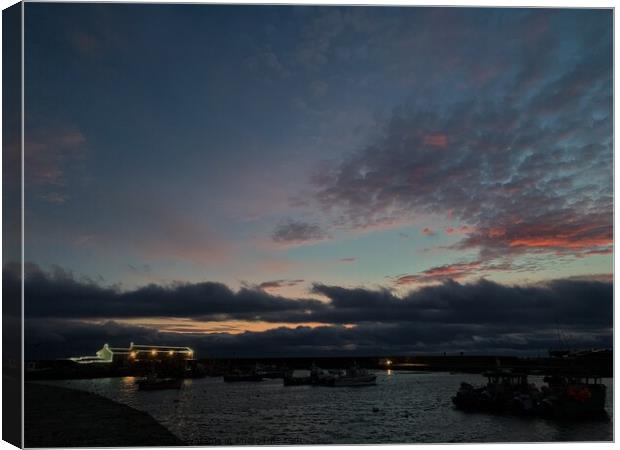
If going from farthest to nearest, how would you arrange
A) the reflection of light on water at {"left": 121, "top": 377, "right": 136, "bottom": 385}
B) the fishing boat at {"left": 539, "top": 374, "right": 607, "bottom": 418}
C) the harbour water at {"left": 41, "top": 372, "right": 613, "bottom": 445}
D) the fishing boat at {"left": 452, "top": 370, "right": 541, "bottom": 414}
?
the reflection of light on water at {"left": 121, "top": 377, "right": 136, "bottom": 385} → the fishing boat at {"left": 452, "top": 370, "right": 541, "bottom": 414} → the fishing boat at {"left": 539, "top": 374, "right": 607, "bottom": 418} → the harbour water at {"left": 41, "top": 372, "right": 613, "bottom": 445}

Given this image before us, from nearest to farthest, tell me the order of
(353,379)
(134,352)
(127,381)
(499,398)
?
(499,398), (134,352), (353,379), (127,381)

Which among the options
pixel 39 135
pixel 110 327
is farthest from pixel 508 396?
pixel 39 135

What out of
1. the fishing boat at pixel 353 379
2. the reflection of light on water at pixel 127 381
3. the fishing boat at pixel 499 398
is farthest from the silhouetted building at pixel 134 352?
the fishing boat at pixel 353 379

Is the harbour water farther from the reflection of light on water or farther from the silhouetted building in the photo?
the silhouetted building

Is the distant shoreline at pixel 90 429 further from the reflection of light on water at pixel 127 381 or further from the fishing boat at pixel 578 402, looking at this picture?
the reflection of light on water at pixel 127 381

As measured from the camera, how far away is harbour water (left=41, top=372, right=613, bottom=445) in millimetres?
13297

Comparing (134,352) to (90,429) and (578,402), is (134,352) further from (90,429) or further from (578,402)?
(578,402)

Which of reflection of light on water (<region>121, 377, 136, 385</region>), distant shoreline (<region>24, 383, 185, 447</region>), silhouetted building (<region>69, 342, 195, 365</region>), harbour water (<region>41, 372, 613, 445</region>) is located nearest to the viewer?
distant shoreline (<region>24, 383, 185, 447</region>)

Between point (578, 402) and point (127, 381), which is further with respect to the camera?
point (127, 381)

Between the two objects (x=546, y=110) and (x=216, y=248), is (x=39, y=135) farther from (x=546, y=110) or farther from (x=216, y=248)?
(x=546, y=110)

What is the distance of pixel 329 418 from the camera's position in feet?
68.7

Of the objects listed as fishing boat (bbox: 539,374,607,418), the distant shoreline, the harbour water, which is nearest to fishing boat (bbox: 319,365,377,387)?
the harbour water

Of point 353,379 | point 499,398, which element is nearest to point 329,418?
point 499,398

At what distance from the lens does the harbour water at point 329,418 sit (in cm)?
1330
